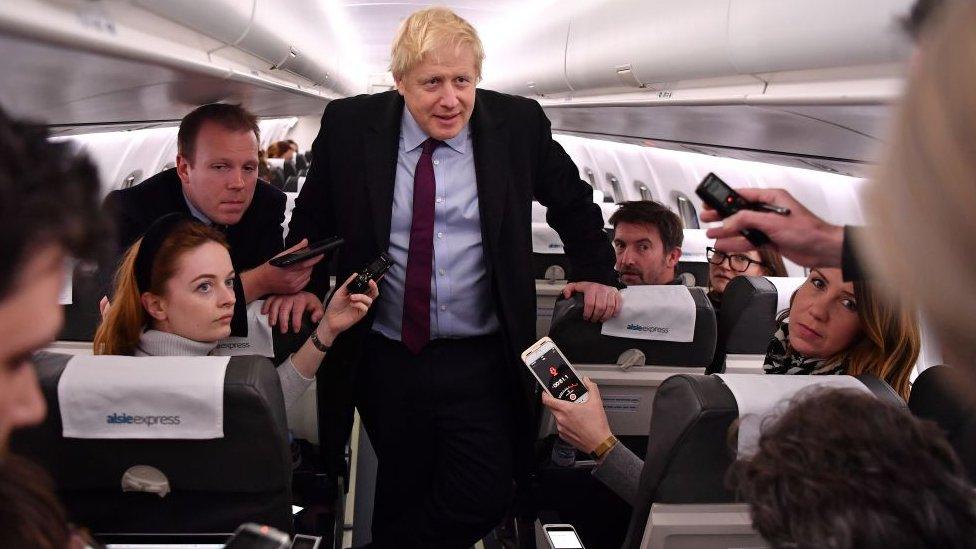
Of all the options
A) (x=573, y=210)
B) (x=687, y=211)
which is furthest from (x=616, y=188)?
(x=573, y=210)

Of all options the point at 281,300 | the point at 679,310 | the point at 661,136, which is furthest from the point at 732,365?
the point at 661,136

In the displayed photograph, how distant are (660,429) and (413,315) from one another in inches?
40.8

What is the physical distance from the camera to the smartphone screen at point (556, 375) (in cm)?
203

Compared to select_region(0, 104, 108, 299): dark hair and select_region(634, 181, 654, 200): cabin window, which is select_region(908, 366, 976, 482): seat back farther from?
select_region(634, 181, 654, 200): cabin window

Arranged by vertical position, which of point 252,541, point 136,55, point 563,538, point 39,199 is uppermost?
point 136,55

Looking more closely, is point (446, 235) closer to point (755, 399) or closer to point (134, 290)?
point (134, 290)

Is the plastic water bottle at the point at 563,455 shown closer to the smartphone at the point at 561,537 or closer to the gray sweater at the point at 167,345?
the smartphone at the point at 561,537

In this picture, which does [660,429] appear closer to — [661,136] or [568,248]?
[568,248]

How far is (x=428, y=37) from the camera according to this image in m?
2.10

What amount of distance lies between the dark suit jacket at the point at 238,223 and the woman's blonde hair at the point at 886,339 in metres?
1.99

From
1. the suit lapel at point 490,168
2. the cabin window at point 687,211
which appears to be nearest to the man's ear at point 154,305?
the suit lapel at point 490,168

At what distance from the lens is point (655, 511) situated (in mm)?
1475

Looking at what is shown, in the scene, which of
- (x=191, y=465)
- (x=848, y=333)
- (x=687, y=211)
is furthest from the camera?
(x=687, y=211)

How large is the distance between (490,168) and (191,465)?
4.28 feet
